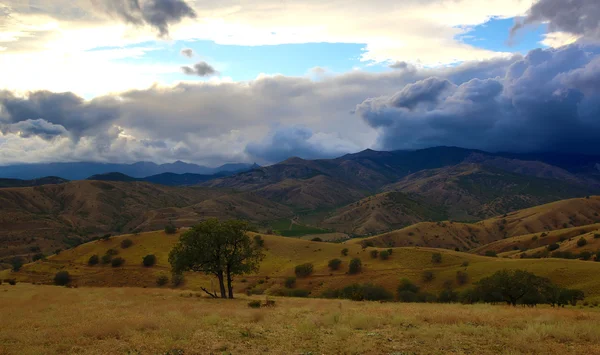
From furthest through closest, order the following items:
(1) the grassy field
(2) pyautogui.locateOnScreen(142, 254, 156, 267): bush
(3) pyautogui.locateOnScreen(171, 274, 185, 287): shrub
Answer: (2) pyautogui.locateOnScreen(142, 254, 156, 267): bush → (3) pyautogui.locateOnScreen(171, 274, 185, 287): shrub → (1) the grassy field

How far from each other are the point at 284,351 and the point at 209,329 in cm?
589

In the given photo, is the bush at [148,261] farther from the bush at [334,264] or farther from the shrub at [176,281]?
the bush at [334,264]

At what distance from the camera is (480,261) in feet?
260

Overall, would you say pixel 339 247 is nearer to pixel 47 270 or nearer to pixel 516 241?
pixel 47 270

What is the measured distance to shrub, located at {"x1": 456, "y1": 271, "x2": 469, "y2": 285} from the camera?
68506mm

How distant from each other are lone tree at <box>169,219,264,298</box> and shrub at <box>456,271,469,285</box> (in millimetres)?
40395

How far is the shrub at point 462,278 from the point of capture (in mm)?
68506

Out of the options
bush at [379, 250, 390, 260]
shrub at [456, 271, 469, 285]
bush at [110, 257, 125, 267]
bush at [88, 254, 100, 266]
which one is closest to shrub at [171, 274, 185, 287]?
bush at [110, 257, 125, 267]

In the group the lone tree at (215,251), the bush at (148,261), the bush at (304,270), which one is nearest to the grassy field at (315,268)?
the bush at (148,261)

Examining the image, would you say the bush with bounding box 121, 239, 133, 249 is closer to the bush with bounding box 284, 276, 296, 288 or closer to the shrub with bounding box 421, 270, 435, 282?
the bush with bounding box 284, 276, 296, 288

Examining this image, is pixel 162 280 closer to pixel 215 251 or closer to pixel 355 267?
pixel 215 251

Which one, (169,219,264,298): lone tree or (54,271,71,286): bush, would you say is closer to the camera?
(169,219,264,298): lone tree

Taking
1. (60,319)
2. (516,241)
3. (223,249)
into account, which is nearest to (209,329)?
(60,319)

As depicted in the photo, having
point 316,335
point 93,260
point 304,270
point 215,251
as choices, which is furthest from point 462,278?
point 93,260
